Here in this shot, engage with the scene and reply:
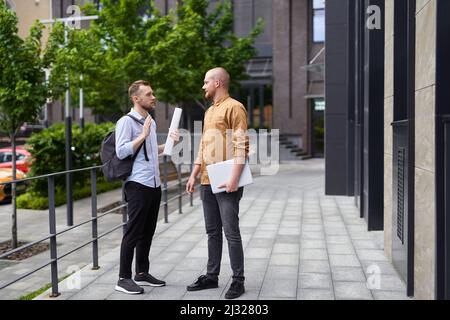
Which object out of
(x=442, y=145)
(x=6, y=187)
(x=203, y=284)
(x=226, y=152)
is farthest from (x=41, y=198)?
(x=442, y=145)

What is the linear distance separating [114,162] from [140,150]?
255mm

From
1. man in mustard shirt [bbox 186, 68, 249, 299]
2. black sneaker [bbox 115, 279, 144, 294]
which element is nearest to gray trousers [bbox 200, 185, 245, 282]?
man in mustard shirt [bbox 186, 68, 249, 299]

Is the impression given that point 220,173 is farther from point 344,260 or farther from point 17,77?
point 17,77

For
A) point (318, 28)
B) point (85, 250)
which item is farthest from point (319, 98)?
point (85, 250)

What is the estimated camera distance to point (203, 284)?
4699mm

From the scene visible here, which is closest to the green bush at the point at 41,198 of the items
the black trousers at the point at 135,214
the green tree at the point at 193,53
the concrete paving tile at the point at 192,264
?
the green tree at the point at 193,53

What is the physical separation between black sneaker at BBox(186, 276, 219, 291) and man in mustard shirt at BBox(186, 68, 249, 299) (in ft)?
1.08

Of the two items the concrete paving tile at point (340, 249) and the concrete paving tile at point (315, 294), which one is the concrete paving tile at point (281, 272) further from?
the concrete paving tile at point (340, 249)

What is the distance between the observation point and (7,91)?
337 inches

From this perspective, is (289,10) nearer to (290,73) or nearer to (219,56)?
(290,73)

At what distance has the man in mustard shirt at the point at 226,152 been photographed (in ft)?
14.0

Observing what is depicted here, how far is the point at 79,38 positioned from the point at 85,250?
466 cm

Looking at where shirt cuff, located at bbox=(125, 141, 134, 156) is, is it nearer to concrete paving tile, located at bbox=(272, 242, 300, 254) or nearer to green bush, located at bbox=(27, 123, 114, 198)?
concrete paving tile, located at bbox=(272, 242, 300, 254)

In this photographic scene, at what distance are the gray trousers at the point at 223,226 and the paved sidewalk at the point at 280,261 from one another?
0.26 metres
